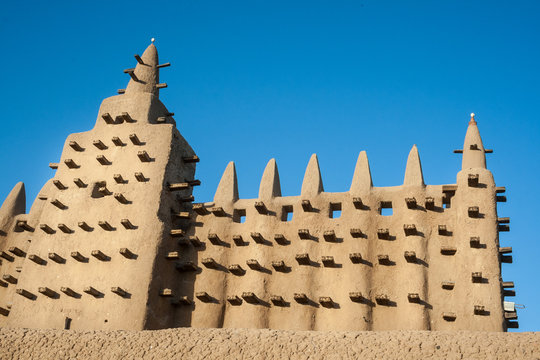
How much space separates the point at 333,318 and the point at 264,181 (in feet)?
14.8

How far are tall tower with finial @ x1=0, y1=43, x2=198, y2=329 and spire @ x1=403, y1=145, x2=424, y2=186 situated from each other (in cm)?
585

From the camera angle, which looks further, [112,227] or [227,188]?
[227,188]

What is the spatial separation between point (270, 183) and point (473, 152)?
5400 millimetres

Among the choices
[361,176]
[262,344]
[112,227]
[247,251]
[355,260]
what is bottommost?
[262,344]

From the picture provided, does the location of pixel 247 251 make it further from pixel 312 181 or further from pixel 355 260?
pixel 355 260

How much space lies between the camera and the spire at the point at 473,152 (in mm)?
17953

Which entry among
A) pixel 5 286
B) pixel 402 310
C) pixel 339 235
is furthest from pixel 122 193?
pixel 402 310

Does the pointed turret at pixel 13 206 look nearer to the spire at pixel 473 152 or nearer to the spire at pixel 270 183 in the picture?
the spire at pixel 270 183

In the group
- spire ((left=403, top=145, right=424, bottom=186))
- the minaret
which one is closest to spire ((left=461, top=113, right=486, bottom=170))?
the minaret

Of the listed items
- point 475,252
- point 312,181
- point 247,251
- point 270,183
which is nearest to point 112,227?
point 247,251

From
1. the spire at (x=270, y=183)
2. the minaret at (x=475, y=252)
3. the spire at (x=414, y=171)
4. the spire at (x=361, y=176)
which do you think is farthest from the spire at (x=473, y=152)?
the spire at (x=270, y=183)

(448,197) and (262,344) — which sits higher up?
(448,197)

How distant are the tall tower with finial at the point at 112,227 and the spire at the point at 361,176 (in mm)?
4496

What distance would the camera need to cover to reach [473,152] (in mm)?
18125
